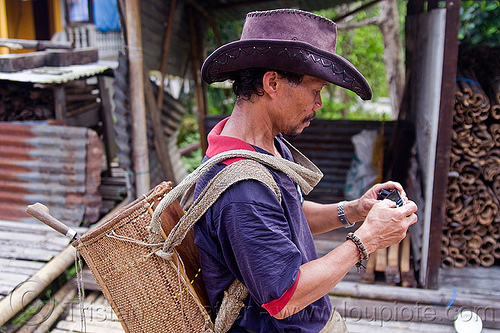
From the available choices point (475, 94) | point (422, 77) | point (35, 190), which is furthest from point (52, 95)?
point (475, 94)

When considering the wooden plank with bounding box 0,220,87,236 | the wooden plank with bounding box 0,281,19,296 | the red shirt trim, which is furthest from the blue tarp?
the red shirt trim

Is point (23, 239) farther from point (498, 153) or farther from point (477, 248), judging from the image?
point (498, 153)

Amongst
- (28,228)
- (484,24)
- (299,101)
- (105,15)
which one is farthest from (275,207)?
(105,15)

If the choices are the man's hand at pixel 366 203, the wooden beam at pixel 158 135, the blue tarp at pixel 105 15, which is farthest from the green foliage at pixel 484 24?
the blue tarp at pixel 105 15

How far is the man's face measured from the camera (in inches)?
64.2

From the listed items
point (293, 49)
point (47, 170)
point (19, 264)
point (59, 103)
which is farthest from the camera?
point (59, 103)

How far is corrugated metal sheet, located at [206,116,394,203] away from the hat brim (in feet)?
Answer: 14.9

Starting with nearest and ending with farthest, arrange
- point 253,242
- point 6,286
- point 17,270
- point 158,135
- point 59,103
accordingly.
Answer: point 253,242 < point 6,286 < point 17,270 < point 59,103 < point 158,135

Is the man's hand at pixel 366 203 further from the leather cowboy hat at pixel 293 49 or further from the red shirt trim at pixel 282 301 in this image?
the red shirt trim at pixel 282 301

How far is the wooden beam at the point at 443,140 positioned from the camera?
125 inches

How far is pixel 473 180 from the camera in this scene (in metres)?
3.83

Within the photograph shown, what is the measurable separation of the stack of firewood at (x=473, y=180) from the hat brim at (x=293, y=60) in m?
2.61

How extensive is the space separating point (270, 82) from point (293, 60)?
14 cm

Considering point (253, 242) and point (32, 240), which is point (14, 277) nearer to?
point (32, 240)
